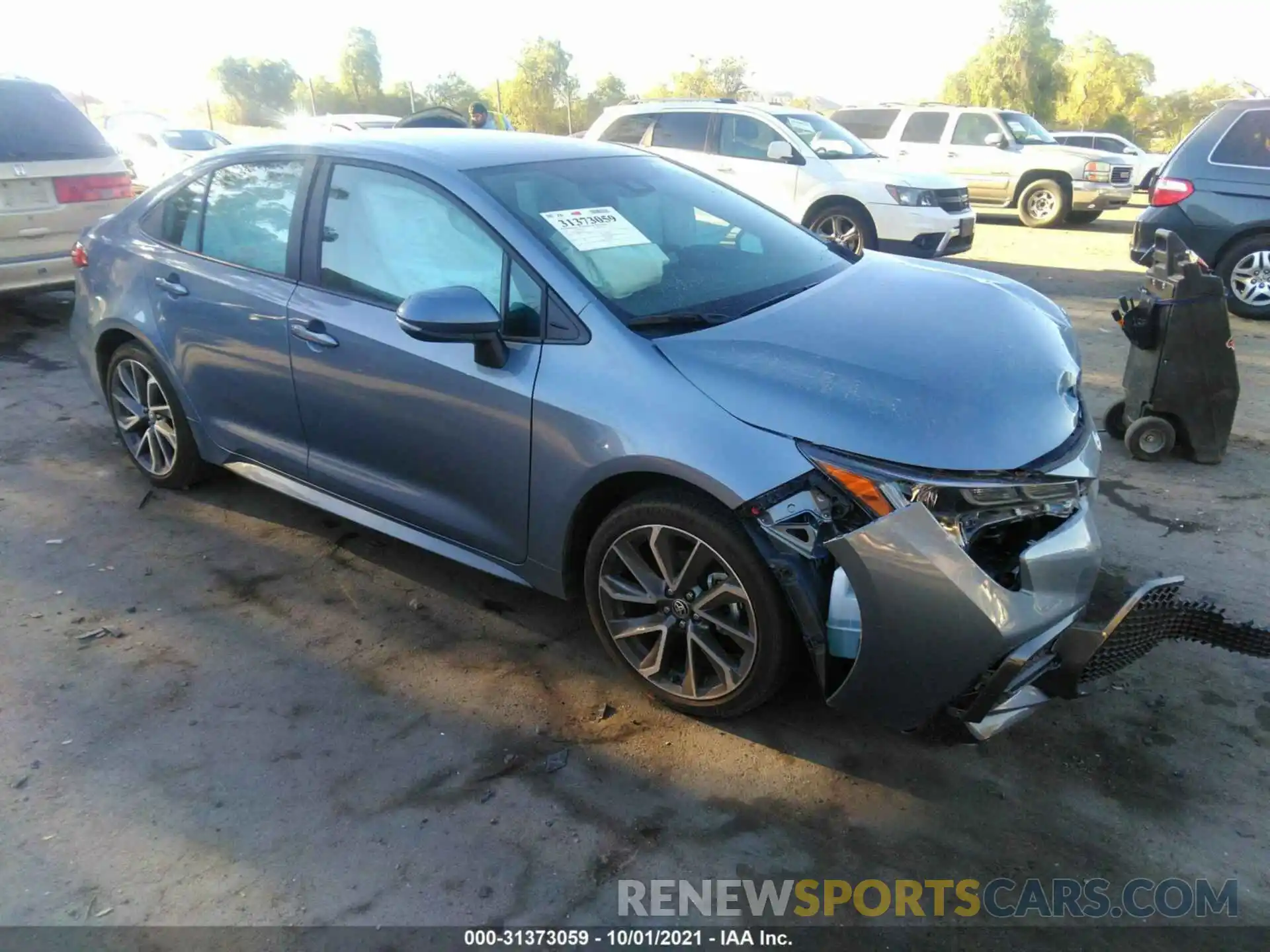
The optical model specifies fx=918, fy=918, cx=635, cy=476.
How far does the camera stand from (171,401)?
4.35m

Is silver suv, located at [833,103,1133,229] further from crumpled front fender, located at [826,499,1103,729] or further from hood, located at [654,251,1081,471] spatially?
crumpled front fender, located at [826,499,1103,729]

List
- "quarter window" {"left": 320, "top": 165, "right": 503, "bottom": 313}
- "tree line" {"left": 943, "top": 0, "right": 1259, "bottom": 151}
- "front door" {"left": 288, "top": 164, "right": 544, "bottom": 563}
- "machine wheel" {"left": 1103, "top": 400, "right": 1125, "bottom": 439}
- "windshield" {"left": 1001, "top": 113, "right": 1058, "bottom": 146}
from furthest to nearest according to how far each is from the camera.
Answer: "tree line" {"left": 943, "top": 0, "right": 1259, "bottom": 151} → "windshield" {"left": 1001, "top": 113, "right": 1058, "bottom": 146} → "machine wheel" {"left": 1103, "top": 400, "right": 1125, "bottom": 439} → "quarter window" {"left": 320, "top": 165, "right": 503, "bottom": 313} → "front door" {"left": 288, "top": 164, "right": 544, "bottom": 563}

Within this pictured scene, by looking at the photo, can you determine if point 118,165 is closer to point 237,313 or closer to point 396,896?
point 237,313

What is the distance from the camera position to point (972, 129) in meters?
14.9

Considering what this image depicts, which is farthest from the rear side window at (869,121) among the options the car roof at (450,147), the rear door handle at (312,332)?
the rear door handle at (312,332)

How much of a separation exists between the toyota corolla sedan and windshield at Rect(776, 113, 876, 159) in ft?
23.2

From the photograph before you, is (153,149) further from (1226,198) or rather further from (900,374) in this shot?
(900,374)

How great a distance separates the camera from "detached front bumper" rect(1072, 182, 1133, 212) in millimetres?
14562

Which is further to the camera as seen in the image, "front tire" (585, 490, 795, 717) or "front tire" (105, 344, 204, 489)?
"front tire" (105, 344, 204, 489)

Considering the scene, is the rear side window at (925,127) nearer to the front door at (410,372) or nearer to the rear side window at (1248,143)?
the rear side window at (1248,143)

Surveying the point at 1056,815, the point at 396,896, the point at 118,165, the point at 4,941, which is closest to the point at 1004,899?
the point at 1056,815

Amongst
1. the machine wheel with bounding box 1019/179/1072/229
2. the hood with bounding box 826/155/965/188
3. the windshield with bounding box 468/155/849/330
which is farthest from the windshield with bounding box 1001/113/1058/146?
the windshield with bounding box 468/155/849/330

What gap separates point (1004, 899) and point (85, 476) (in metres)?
4.77

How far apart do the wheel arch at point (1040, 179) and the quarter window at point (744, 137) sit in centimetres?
649
